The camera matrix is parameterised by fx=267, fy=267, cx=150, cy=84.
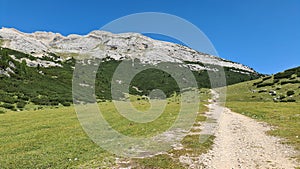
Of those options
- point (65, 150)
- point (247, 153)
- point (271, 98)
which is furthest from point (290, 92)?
point (65, 150)

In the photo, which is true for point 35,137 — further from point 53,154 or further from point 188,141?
point 188,141

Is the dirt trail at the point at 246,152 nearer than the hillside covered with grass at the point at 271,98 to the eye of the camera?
Yes

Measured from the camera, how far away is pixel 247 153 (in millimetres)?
19469

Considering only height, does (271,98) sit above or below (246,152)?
above

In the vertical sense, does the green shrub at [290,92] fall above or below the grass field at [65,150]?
above

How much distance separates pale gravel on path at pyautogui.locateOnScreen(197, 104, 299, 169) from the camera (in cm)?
1683

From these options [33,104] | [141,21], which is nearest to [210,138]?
[141,21]

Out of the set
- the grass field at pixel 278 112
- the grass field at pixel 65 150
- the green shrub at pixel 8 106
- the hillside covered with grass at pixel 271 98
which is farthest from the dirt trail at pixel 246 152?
the green shrub at pixel 8 106

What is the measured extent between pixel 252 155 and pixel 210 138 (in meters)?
6.06

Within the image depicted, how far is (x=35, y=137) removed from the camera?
2770 centimetres

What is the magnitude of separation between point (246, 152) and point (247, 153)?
0.33 meters

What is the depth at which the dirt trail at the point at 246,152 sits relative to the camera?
16844mm

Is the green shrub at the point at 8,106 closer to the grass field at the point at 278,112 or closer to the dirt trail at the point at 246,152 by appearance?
the grass field at the point at 278,112

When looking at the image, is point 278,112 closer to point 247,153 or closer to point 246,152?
point 246,152
